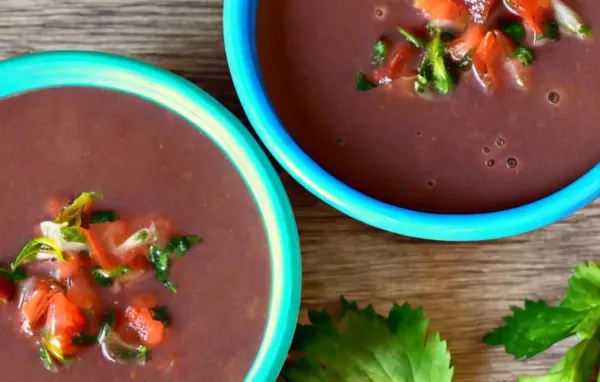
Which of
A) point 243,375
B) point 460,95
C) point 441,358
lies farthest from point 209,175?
point 441,358

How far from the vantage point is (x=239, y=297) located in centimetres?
158

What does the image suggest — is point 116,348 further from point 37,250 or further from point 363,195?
point 363,195

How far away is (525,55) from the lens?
64.1 inches

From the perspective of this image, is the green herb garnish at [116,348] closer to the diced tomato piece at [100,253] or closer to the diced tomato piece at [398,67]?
the diced tomato piece at [100,253]

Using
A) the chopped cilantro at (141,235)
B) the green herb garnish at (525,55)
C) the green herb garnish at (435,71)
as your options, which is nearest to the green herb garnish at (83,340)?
the chopped cilantro at (141,235)

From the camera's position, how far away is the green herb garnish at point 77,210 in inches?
60.9

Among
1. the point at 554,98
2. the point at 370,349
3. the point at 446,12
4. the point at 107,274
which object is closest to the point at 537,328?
the point at 370,349

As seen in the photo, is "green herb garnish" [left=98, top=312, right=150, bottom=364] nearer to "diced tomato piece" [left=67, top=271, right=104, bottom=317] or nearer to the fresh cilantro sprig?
"diced tomato piece" [left=67, top=271, right=104, bottom=317]

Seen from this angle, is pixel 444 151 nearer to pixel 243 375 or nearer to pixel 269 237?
pixel 269 237

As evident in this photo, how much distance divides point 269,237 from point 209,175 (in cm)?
19

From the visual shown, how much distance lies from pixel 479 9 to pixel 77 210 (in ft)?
3.27

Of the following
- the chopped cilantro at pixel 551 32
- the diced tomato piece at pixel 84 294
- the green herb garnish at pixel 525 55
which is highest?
the chopped cilantro at pixel 551 32

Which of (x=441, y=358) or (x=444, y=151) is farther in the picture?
(x=441, y=358)

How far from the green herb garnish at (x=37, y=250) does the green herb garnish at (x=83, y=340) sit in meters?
0.17
